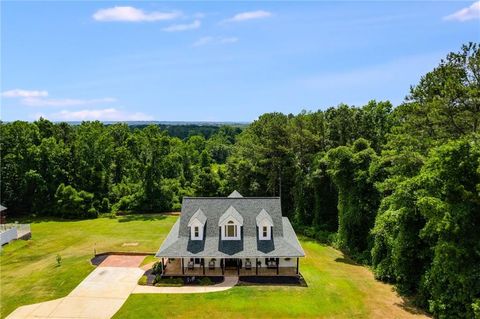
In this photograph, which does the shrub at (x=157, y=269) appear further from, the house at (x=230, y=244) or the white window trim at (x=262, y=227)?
the white window trim at (x=262, y=227)

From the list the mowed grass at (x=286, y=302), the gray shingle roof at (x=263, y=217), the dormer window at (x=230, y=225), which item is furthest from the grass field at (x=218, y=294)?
the gray shingle roof at (x=263, y=217)

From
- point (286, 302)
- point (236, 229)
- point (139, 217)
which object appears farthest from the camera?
point (139, 217)

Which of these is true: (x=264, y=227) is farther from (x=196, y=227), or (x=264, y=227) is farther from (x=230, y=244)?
(x=196, y=227)

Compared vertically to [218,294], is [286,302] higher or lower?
lower

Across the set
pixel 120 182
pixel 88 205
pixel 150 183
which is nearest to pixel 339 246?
pixel 150 183

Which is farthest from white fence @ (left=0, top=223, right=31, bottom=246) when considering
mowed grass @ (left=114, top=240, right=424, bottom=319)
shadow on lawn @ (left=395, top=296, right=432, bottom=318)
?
shadow on lawn @ (left=395, top=296, right=432, bottom=318)

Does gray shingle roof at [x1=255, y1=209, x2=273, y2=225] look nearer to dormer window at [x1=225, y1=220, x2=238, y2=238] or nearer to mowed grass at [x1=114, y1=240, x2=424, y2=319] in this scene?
dormer window at [x1=225, y1=220, x2=238, y2=238]

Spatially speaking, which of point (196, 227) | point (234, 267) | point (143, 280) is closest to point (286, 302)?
point (234, 267)

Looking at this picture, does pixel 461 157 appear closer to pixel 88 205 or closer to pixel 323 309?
pixel 323 309
